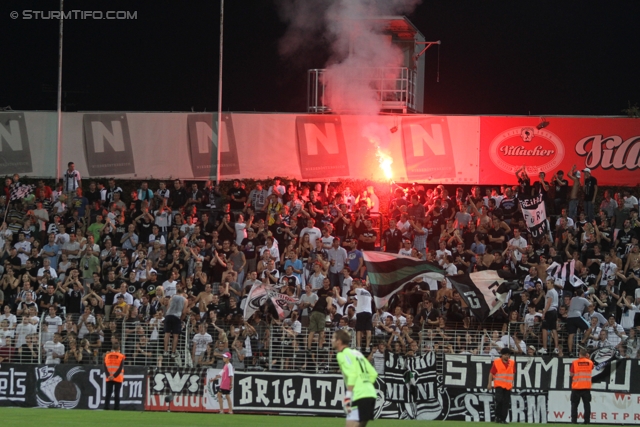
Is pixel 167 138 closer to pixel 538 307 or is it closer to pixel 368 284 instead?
pixel 368 284

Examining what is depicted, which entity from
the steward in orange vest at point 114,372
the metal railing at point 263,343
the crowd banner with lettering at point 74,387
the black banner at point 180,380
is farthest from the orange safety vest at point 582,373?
the steward in orange vest at point 114,372

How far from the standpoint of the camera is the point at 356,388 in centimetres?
1186

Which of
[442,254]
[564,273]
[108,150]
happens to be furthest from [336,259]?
[108,150]

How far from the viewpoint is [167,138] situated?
1316 inches

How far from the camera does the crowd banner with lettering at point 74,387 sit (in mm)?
22422

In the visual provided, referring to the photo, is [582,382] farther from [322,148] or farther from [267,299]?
[322,148]

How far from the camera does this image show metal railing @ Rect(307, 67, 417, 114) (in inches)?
1292

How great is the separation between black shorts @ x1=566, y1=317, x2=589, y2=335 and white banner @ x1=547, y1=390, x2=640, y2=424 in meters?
1.65

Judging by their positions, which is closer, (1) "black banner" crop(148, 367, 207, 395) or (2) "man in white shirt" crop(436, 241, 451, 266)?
(1) "black banner" crop(148, 367, 207, 395)

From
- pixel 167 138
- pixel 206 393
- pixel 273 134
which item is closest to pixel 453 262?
pixel 206 393

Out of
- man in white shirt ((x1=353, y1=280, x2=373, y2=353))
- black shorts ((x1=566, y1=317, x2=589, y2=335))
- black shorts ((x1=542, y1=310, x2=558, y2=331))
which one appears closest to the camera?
black shorts ((x1=542, y1=310, x2=558, y2=331))

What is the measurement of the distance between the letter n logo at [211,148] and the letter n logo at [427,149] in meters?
5.71

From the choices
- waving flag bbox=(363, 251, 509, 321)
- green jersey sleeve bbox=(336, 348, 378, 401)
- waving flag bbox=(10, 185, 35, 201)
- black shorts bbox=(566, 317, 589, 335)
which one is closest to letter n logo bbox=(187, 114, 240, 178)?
waving flag bbox=(10, 185, 35, 201)

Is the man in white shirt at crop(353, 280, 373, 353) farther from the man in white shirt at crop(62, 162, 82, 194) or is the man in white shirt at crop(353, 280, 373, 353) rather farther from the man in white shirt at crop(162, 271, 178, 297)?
the man in white shirt at crop(62, 162, 82, 194)
